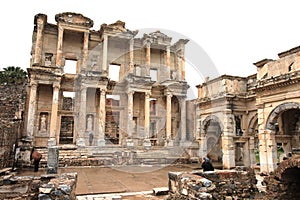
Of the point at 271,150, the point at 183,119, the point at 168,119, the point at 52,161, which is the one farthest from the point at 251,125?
the point at 52,161

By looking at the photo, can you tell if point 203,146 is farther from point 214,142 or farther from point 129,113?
point 129,113

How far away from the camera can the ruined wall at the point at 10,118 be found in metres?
13.2

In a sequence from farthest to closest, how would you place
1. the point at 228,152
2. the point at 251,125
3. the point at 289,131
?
the point at 251,125 < the point at 228,152 < the point at 289,131

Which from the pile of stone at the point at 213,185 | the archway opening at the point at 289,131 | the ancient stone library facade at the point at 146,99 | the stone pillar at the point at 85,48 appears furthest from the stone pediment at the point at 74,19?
the pile of stone at the point at 213,185

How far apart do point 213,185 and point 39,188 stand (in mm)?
4638

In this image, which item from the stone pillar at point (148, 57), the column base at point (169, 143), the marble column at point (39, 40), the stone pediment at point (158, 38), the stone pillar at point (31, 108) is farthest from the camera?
the stone pediment at point (158, 38)

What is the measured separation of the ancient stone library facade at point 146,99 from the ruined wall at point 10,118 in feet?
3.27

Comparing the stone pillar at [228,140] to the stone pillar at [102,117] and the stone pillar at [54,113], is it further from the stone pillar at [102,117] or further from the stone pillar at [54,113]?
the stone pillar at [54,113]

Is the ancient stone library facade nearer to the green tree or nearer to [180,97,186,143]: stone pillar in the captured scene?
[180,97,186,143]: stone pillar

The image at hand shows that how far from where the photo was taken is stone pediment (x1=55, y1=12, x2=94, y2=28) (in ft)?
68.8

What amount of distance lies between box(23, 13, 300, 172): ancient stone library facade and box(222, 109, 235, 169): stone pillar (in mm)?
61

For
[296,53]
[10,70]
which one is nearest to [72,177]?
[296,53]

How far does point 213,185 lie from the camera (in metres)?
6.82

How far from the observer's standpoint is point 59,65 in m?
20.2
